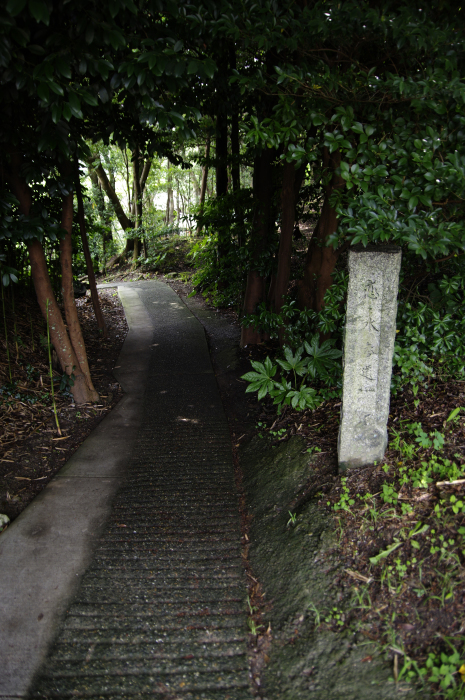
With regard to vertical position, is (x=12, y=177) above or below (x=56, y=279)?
above

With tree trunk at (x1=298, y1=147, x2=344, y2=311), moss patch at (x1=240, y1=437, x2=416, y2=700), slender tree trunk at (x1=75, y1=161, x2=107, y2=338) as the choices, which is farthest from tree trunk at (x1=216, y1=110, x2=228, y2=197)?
moss patch at (x1=240, y1=437, x2=416, y2=700)

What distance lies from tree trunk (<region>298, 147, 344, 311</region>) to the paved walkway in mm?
1780

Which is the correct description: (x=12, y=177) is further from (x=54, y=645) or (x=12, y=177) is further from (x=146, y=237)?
(x=146, y=237)

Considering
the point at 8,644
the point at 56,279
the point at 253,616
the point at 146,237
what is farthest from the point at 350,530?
the point at 146,237

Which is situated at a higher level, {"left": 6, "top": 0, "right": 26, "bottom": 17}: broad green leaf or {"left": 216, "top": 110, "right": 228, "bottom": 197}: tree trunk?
{"left": 216, "top": 110, "right": 228, "bottom": 197}: tree trunk

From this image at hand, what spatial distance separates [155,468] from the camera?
13.4ft

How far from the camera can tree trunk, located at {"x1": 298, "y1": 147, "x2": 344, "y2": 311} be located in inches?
180

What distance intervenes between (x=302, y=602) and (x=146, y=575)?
1.01 metres

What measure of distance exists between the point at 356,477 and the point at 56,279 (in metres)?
5.91

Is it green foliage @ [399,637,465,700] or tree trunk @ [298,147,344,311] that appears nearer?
green foliage @ [399,637,465,700]

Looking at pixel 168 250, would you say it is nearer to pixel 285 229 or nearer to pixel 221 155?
pixel 221 155

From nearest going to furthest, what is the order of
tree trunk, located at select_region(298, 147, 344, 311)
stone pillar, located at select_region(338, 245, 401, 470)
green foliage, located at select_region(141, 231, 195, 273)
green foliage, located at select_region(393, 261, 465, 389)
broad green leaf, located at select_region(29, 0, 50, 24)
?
1. broad green leaf, located at select_region(29, 0, 50, 24)
2. stone pillar, located at select_region(338, 245, 401, 470)
3. green foliage, located at select_region(393, 261, 465, 389)
4. tree trunk, located at select_region(298, 147, 344, 311)
5. green foliage, located at select_region(141, 231, 195, 273)

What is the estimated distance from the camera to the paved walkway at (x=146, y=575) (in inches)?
89.0

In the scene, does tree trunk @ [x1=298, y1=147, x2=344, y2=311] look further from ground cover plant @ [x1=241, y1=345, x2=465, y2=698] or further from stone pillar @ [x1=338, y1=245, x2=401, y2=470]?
ground cover plant @ [x1=241, y1=345, x2=465, y2=698]
